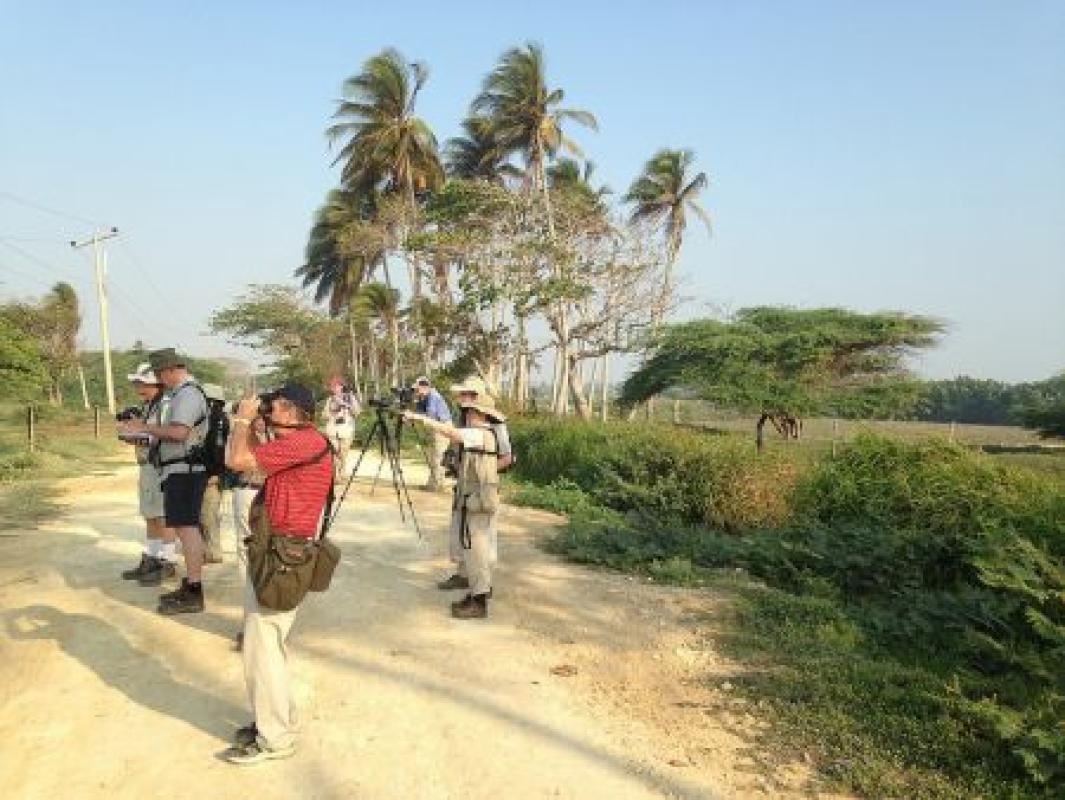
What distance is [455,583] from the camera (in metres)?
6.57

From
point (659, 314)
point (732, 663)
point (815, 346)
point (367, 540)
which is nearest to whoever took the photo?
point (732, 663)

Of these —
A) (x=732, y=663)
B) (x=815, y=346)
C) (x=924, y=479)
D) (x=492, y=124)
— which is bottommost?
(x=732, y=663)

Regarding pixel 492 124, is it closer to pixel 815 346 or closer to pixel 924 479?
pixel 815 346

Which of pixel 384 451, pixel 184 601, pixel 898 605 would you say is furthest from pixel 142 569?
pixel 898 605

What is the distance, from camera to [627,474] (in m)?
11.8

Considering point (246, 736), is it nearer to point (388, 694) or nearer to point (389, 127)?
point (388, 694)

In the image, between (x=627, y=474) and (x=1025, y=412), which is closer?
(x=627, y=474)

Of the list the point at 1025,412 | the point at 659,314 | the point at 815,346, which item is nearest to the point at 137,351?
the point at 659,314

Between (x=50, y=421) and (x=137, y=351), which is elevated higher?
(x=137, y=351)

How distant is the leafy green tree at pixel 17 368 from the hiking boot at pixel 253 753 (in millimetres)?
15321

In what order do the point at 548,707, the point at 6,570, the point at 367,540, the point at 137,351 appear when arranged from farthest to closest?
the point at 137,351 < the point at 367,540 < the point at 6,570 < the point at 548,707

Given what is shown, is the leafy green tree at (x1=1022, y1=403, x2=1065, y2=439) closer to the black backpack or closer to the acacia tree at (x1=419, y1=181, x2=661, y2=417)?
the acacia tree at (x1=419, y1=181, x2=661, y2=417)

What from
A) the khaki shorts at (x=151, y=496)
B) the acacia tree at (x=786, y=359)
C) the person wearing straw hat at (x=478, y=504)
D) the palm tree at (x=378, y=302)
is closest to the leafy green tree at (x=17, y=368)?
the khaki shorts at (x=151, y=496)

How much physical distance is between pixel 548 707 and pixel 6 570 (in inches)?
200
